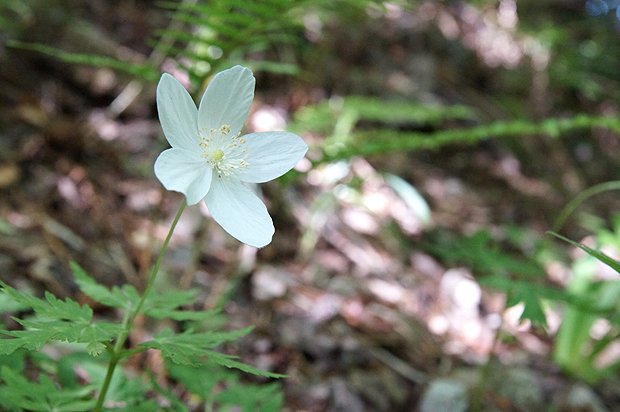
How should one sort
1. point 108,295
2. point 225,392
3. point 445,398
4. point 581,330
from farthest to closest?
1. point 581,330
2. point 445,398
3. point 225,392
4. point 108,295

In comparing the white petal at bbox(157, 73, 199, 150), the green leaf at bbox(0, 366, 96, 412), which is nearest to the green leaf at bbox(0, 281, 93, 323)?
the green leaf at bbox(0, 366, 96, 412)

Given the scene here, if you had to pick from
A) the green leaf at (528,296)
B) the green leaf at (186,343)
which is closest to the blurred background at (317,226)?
the green leaf at (528,296)

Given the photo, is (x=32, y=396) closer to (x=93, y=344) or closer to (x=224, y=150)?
(x=93, y=344)

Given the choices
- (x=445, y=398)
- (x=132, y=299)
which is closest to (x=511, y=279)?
(x=445, y=398)

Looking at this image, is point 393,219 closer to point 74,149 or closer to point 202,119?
point 74,149

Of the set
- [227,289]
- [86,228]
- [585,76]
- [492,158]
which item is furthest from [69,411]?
[585,76]

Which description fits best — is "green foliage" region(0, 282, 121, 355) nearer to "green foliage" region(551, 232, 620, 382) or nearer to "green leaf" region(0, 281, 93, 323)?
"green leaf" region(0, 281, 93, 323)
